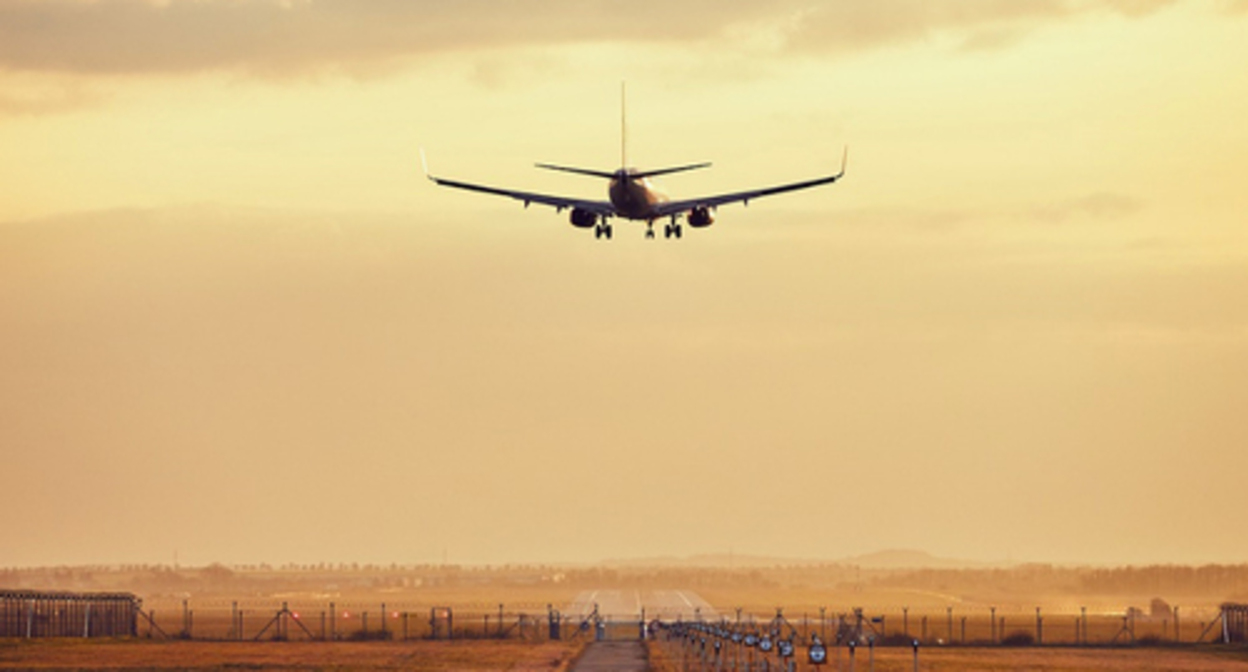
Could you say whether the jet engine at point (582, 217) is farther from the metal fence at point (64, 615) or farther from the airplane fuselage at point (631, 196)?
the metal fence at point (64, 615)

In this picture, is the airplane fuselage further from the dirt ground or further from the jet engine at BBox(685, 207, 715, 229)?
the dirt ground

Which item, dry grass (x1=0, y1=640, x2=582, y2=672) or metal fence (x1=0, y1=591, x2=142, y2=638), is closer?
dry grass (x1=0, y1=640, x2=582, y2=672)

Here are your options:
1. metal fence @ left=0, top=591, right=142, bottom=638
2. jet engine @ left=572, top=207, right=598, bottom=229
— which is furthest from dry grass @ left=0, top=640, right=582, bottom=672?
jet engine @ left=572, top=207, right=598, bottom=229

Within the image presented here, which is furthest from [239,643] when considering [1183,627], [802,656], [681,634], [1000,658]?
[1183,627]

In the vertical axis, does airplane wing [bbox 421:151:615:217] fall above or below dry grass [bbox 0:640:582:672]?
above

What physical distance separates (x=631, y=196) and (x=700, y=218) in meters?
3.44

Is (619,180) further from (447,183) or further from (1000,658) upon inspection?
(1000,658)

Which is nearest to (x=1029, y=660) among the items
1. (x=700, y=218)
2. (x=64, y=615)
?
(x=700, y=218)

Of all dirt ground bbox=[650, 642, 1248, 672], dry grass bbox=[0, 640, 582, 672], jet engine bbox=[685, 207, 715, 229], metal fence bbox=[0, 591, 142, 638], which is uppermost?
jet engine bbox=[685, 207, 715, 229]

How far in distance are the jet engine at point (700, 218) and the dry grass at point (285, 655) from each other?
20357 mm

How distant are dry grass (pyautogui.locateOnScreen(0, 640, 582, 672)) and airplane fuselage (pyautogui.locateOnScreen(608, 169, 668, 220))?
20635 millimetres

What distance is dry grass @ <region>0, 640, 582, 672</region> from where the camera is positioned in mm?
93625

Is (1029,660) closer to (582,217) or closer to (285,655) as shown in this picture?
(582,217)

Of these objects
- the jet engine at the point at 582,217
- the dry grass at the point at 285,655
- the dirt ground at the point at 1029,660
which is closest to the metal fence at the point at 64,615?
the dry grass at the point at 285,655
